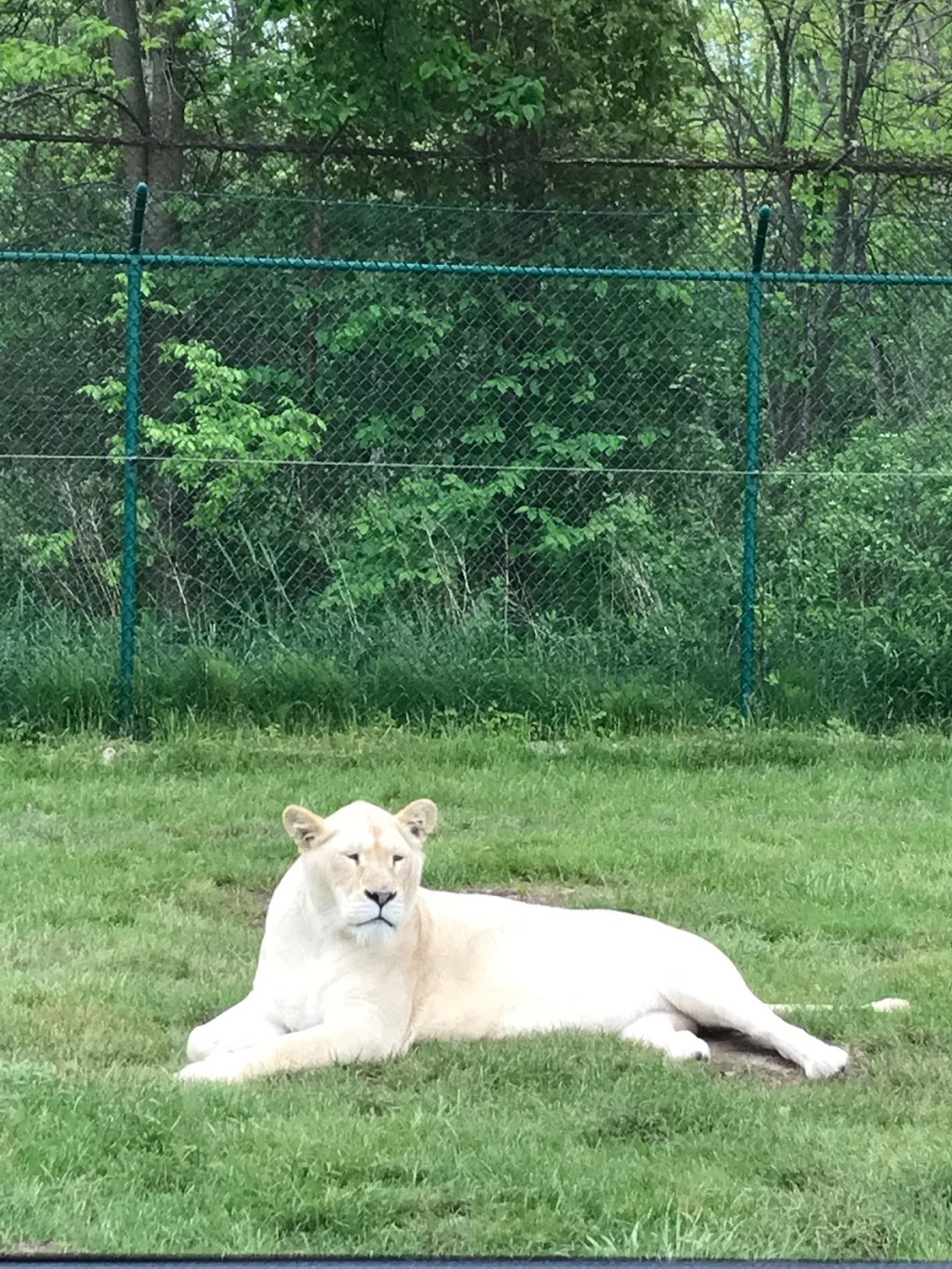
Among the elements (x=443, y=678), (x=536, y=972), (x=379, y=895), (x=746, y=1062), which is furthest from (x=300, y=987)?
(x=443, y=678)

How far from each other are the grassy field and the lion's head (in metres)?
0.36

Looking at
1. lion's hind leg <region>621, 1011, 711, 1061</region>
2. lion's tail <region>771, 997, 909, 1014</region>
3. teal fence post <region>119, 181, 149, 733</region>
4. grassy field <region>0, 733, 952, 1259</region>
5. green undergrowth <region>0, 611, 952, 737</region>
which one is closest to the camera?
grassy field <region>0, 733, 952, 1259</region>

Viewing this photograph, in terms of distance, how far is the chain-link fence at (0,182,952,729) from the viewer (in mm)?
9539

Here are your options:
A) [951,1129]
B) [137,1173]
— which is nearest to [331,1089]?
[137,1173]

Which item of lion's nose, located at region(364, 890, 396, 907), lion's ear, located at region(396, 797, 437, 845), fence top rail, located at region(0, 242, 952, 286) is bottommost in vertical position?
lion's nose, located at region(364, 890, 396, 907)

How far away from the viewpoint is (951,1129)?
13.1 ft

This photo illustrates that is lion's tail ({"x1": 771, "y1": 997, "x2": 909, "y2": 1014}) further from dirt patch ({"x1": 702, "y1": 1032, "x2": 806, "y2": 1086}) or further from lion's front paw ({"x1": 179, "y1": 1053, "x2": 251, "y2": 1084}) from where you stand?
lion's front paw ({"x1": 179, "y1": 1053, "x2": 251, "y2": 1084})

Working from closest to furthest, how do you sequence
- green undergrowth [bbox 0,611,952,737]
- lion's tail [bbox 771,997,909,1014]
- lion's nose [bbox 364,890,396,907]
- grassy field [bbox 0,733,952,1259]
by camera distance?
grassy field [bbox 0,733,952,1259] → lion's nose [bbox 364,890,396,907] → lion's tail [bbox 771,997,909,1014] → green undergrowth [bbox 0,611,952,737]

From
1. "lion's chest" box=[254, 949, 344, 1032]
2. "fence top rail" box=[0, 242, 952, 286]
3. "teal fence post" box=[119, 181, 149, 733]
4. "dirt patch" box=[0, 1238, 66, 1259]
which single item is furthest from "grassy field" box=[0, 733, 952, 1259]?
"fence top rail" box=[0, 242, 952, 286]

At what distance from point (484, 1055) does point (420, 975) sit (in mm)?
317

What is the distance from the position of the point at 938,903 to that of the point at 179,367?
6.33 metres

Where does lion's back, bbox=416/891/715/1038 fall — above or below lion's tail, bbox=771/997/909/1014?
above

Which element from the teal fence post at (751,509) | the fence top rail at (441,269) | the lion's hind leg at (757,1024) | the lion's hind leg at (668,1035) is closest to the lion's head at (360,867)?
the lion's hind leg at (668,1035)

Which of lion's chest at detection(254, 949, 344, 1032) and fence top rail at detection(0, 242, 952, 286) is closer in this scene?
lion's chest at detection(254, 949, 344, 1032)
